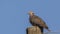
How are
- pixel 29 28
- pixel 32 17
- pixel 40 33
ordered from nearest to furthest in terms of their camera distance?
pixel 40 33 < pixel 29 28 < pixel 32 17

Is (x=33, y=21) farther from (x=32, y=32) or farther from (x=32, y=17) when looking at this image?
(x=32, y=32)

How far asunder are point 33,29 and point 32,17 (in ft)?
13.7

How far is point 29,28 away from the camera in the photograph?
4312 millimetres

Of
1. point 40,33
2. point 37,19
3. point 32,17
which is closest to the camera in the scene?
point 40,33

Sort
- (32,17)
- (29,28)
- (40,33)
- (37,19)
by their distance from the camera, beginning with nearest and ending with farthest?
(40,33)
(29,28)
(37,19)
(32,17)

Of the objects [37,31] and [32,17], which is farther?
[32,17]

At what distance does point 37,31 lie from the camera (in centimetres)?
410

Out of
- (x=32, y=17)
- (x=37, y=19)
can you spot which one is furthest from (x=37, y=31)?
(x=32, y=17)

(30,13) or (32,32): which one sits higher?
(30,13)

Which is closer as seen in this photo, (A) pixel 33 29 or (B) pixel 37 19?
(A) pixel 33 29

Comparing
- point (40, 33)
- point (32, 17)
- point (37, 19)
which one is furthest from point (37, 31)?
point (32, 17)

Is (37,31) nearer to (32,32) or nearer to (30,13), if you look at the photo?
(32,32)

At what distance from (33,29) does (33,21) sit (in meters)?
3.72

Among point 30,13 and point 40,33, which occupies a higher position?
point 30,13
